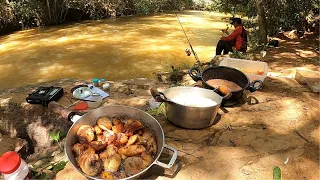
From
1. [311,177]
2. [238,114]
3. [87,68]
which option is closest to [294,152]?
[311,177]

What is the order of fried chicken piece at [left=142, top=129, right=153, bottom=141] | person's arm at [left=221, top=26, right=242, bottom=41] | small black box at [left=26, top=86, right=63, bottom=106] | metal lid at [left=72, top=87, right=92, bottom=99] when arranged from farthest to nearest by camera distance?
person's arm at [left=221, top=26, right=242, bottom=41], metal lid at [left=72, top=87, right=92, bottom=99], small black box at [left=26, top=86, right=63, bottom=106], fried chicken piece at [left=142, top=129, right=153, bottom=141]

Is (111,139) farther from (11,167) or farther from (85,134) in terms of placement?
(11,167)

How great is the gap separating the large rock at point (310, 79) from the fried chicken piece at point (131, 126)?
2.67m

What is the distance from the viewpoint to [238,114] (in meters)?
3.05

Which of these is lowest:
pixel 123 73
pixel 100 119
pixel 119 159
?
pixel 123 73

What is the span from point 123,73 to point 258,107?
4070mm

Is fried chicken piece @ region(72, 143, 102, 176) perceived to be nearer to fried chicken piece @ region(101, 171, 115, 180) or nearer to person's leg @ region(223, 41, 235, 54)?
fried chicken piece @ region(101, 171, 115, 180)

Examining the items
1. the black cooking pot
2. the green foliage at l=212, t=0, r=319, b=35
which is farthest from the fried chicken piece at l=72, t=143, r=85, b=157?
the green foliage at l=212, t=0, r=319, b=35

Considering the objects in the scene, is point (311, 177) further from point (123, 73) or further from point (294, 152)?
point (123, 73)

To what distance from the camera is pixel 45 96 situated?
356 centimetres

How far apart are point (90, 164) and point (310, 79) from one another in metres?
3.43

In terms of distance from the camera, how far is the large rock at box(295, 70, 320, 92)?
3.56m

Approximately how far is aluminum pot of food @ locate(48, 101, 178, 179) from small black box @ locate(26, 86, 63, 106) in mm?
1251

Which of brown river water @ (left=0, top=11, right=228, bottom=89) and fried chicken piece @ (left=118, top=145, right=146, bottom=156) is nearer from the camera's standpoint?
fried chicken piece @ (left=118, top=145, right=146, bottom=156)
